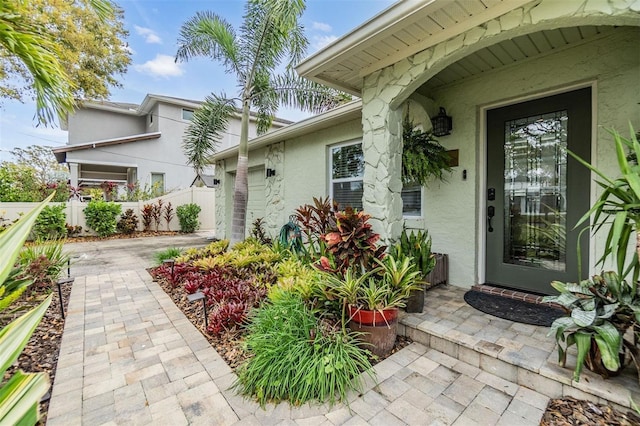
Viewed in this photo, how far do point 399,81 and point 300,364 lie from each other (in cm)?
290

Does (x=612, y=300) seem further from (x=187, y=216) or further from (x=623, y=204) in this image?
(x=187, y=216)

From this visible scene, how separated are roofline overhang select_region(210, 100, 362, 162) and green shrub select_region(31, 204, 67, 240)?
6.95 m

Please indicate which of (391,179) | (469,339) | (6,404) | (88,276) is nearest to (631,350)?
(469,339)

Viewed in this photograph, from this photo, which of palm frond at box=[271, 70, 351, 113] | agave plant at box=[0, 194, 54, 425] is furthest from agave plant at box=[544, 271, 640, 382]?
palm frond at box=[271, 70, 351, 113]

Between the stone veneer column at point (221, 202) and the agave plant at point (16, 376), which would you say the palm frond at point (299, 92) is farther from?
the agave plant at point (16, 376)

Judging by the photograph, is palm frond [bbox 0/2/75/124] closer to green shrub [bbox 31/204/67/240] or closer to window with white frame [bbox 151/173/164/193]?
green shrub [bbox 31/204/67/240]

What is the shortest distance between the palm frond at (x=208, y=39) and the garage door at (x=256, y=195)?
297 centimetres

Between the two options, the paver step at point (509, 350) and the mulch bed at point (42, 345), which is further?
the mulch bed at point (42, 345)

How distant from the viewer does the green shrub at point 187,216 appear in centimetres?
1187

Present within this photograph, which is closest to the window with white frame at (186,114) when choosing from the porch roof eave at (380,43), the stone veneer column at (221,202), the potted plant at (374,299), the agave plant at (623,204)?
the stone veneer column at (221,202)

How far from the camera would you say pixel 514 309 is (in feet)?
10.0

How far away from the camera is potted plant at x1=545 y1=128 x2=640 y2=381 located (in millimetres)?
1742

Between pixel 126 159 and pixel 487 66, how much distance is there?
14.8m

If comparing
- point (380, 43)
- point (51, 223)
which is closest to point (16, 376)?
point (380, 43)
